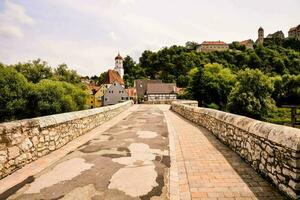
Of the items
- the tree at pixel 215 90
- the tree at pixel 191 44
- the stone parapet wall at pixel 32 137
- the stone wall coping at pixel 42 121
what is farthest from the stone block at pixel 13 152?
the tree at pixel 191 44

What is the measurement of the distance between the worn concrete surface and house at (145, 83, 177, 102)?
189ft

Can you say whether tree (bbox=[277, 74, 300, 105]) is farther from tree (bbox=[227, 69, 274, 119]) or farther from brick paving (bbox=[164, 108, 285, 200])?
brick paving (bbox=[164, 108, 285, 200])

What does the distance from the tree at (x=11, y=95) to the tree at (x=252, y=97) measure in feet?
114

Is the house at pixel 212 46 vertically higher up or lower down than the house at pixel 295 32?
lower down

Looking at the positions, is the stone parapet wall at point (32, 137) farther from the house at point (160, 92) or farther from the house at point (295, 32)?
the house at point (295, 32)

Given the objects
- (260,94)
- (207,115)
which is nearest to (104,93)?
(260,94)

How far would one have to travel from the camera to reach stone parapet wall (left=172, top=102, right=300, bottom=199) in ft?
11.7

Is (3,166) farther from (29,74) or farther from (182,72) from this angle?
(182,72)

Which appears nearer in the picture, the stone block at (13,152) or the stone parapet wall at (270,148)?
the stone parapet wall at (270,148)

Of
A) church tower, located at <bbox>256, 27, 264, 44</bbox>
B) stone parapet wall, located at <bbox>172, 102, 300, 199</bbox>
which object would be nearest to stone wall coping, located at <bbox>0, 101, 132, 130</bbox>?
stone parapet wall, located at <bbox>172, 102, 300, 199</bbox>

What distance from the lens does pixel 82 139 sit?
854cm

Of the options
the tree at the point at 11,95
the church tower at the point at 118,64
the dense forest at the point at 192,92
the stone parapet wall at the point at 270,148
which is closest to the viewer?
the stone parapet wall at the point at 270,148

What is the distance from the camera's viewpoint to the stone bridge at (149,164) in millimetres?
3941

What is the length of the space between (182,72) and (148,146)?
87.8m
